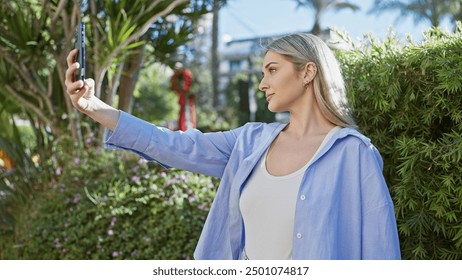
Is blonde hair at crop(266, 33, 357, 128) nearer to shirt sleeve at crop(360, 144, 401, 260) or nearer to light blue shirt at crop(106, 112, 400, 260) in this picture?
light blue shirt at crop(106, 112, 400, 260)

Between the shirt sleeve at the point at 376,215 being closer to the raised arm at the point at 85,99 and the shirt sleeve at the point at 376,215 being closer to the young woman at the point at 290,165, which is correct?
the young woman at the point at 290,165

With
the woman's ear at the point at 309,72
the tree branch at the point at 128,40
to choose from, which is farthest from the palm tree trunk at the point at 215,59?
the woman's ear at the point at 309,72

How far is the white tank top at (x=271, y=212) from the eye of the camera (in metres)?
2.10

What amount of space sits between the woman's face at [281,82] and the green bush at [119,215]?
2.76m

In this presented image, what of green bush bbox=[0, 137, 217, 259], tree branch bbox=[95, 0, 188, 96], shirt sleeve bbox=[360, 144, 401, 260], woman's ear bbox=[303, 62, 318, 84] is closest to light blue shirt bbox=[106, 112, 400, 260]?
shirt sleeve bbox=[360, 144, 401, 260]

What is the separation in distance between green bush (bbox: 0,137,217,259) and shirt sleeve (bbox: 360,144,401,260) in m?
2.95

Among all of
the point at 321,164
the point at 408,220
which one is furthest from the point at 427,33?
the point at 321,164

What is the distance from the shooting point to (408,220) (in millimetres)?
3051

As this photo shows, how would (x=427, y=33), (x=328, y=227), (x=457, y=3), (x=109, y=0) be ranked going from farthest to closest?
(x=457, y=3)
(x=109, y=0)
(x=427, y=33)
(x=328, y=227)

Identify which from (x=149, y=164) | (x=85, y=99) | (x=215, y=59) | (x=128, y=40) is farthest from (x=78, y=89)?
(x=215, y=59)

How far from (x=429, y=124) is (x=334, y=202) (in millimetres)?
1213

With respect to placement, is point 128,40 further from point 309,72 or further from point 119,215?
point 309,72

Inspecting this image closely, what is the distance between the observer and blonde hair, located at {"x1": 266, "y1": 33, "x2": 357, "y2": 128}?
7.33 ft
